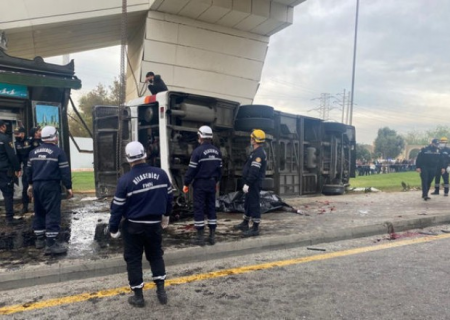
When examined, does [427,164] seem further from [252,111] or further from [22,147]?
[22,147]

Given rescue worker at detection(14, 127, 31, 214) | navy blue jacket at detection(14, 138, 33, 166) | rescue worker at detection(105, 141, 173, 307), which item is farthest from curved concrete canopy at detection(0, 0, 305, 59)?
rescue worker at detection(105, 141, 173, 307)

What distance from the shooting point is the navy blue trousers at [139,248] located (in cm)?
357

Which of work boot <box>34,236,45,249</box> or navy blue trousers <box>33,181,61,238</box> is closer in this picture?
navy blue trousers <box>33,181,61,238</box>

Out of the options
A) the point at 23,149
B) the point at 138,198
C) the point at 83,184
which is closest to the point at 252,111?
the point at 23,149

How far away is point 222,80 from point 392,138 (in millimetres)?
64820

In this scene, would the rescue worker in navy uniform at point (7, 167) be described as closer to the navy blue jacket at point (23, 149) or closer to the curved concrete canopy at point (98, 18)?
the navy blue jacket at point (23, 149)

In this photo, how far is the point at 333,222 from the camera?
712 centimetres

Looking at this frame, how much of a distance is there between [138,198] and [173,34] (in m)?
7.58

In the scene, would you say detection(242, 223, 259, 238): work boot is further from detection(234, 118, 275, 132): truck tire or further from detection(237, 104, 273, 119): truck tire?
detection(237, 104, 273, 119): truck tire

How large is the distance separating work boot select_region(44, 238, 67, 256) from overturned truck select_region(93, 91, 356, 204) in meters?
2.15

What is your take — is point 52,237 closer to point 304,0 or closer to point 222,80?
point 222,80

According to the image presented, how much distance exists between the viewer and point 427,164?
11.0m

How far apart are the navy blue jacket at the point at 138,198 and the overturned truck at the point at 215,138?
2957mm

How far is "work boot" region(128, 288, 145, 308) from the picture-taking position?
3525 millimetres
